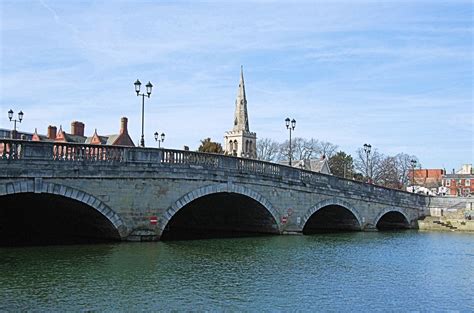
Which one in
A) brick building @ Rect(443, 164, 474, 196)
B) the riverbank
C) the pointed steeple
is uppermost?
the pointed steeple

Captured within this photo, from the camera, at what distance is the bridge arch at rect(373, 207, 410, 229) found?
3765 cm

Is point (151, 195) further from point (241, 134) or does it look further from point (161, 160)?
point (241, 134)

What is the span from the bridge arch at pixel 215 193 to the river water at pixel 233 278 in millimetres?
1386

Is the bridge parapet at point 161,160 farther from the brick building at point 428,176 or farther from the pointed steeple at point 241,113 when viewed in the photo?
the brick building at point 428,176

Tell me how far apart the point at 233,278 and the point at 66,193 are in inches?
292

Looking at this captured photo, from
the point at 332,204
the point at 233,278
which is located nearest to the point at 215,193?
the point at 332,204

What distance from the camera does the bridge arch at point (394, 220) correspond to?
37.6 m

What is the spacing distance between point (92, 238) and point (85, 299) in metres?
11.7

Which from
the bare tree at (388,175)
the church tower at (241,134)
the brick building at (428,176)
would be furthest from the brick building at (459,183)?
the church tower at (241,134)

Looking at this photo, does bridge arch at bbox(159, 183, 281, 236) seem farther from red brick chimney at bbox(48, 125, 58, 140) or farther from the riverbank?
red brick chimney at bbox(48, 125, 58, 140)

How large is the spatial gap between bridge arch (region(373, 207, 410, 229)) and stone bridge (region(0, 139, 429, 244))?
95.9 inches

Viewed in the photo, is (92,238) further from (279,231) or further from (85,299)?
(85,299)

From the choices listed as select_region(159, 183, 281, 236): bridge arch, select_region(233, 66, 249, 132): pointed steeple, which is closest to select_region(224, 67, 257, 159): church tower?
select_region(233, 66, 249, 132): pointed steeple

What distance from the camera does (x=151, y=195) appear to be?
22.8 meters
